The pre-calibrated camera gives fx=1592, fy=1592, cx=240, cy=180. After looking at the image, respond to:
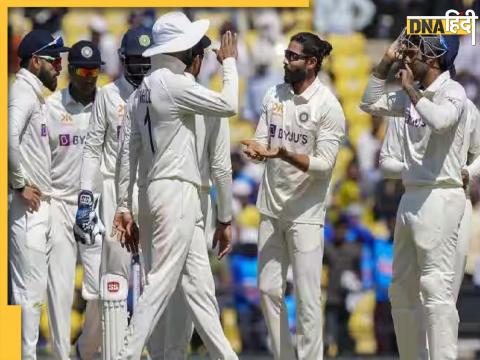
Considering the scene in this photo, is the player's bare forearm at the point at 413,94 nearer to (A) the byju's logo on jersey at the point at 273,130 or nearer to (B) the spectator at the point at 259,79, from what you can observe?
(A) the byju's logo on jersey at the point at 273,130

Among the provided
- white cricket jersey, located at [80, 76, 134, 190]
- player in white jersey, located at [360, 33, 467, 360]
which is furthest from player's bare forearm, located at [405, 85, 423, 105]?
white cricket jersey, located at [80, 76, 134, 190]

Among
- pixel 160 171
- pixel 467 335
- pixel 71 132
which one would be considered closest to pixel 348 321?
pixel 467 335

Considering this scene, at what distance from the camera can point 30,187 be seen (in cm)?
986

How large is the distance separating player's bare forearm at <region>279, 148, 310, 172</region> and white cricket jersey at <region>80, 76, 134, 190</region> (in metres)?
1.34

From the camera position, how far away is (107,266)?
10.2 m

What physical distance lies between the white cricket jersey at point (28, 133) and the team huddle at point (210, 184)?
0.04 feet

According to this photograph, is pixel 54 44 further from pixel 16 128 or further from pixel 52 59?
pixel 16 128

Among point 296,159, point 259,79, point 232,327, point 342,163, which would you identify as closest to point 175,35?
point 296,159

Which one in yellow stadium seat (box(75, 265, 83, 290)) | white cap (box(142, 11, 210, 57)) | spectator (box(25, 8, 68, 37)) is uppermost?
spectator (box(25, 8, 68, 37))

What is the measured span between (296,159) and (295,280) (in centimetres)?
89

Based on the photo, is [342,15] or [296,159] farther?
[342,15]

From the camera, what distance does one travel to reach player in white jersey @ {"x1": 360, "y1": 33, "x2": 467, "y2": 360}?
31.2 ft

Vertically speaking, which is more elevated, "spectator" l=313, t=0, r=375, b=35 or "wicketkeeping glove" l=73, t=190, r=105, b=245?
"spectator" l=313, t=0, r=375, b=35

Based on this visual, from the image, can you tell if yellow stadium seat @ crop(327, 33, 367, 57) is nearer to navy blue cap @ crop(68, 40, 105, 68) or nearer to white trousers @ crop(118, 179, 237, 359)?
navy blue cap @ crop(68, 40, 105, 68)
